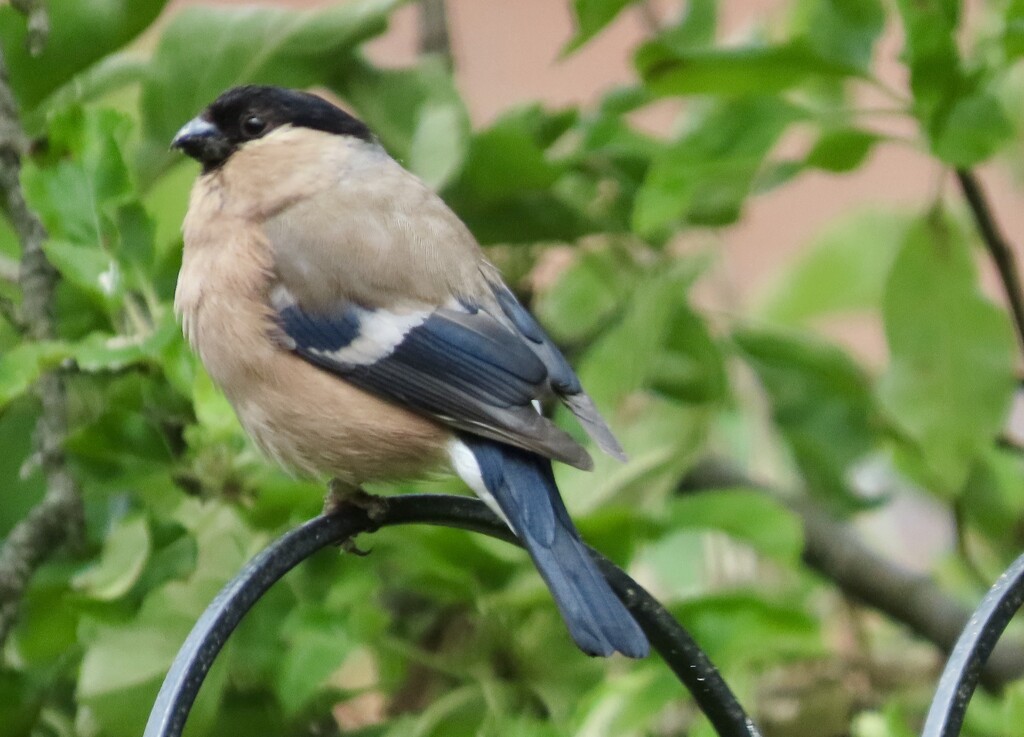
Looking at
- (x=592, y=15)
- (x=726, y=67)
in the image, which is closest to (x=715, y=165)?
(x=726, y=67)

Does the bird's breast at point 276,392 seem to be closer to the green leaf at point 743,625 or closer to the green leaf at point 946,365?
the green leaf at point 743,625

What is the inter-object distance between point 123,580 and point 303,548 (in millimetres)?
229

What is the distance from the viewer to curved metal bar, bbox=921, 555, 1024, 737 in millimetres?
893

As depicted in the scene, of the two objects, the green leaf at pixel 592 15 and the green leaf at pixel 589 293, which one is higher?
the green leaf at pixel 592 15

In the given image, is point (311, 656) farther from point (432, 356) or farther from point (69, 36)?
point (69, 36)

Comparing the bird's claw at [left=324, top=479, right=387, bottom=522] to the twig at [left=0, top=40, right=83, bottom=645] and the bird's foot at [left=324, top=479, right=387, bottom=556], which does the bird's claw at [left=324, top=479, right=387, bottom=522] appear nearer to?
the bird's foot at [left=324, top=479, right=387, bottom=556]

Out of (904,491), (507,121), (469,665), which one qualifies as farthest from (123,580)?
(904,491)

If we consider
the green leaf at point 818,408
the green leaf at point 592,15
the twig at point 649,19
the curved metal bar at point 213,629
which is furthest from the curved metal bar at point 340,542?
the twig at point 649,19

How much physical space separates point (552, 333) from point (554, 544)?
70 centimetres

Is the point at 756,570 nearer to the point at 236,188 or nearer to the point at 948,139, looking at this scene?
the point at 948,139

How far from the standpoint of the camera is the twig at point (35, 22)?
3.88 feet

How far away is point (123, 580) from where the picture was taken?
115 centimetres

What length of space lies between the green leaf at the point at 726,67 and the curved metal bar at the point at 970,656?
0.59 meters

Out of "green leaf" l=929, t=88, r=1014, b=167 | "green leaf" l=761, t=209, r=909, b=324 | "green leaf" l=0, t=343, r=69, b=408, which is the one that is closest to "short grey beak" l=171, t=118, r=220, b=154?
"green leaf" l=0, t=343, r=69, b=408
